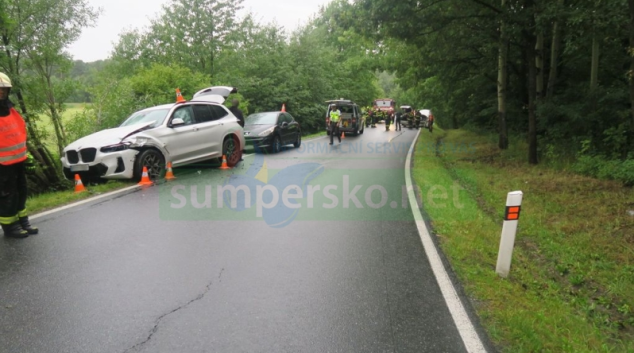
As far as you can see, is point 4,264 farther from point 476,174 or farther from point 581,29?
point 581,29

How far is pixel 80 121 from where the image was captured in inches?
519

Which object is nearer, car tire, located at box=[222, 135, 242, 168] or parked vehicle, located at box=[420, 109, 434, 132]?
car tire, located at box=[222, 135, 242, 168]

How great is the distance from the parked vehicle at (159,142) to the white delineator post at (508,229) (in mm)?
7463

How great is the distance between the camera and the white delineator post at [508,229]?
14.6 ft

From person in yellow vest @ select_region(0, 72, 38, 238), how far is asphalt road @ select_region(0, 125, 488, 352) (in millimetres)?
319

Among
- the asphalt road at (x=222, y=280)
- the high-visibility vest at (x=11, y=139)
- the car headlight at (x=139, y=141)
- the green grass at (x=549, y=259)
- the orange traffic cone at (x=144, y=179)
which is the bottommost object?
the green grass at (x=549, y=259)

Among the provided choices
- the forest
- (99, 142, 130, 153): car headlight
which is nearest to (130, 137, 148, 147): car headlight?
(99, 142, 130, 153): car headlight

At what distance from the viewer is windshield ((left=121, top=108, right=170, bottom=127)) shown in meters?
9.84

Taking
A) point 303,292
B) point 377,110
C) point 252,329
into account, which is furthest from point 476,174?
point 377,110

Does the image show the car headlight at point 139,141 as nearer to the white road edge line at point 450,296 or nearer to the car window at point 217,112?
the car window at point 217,112

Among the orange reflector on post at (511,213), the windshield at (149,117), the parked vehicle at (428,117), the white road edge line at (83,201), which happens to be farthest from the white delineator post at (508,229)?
the parked vehicle at (428,117)

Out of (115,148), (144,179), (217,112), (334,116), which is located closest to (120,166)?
(115,148)

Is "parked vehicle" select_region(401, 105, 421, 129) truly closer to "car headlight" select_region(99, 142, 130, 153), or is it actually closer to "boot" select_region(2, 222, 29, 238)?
"car headlight" select_region(99, 142, 130, 153)

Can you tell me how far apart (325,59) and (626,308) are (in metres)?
34.8
